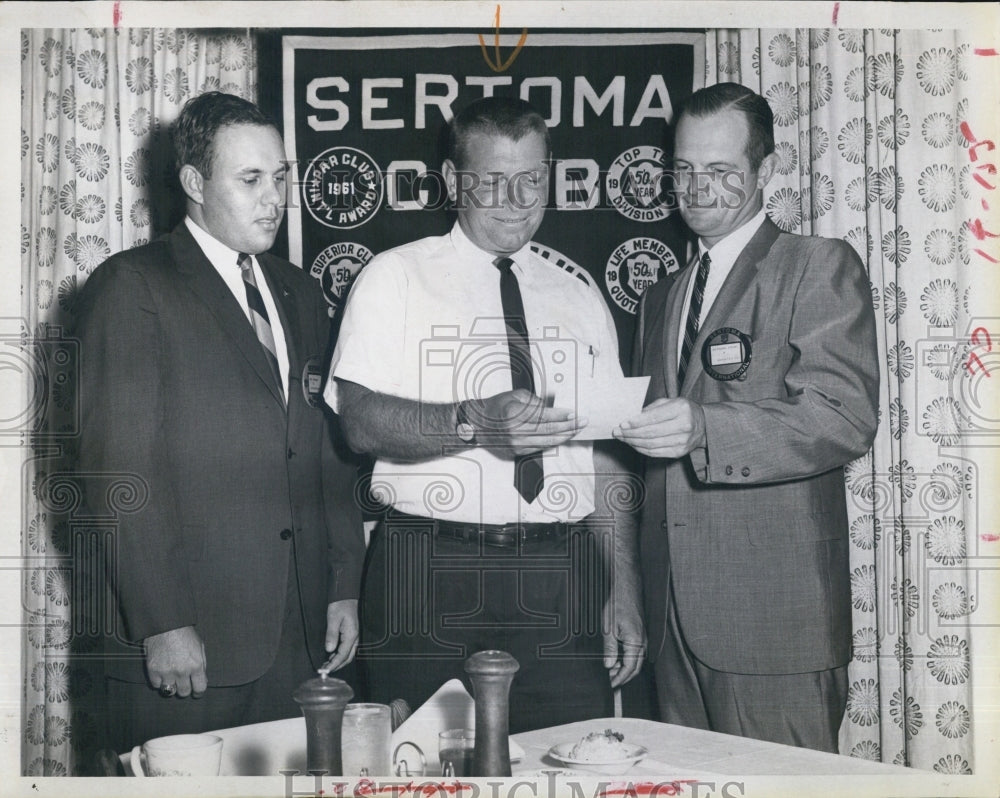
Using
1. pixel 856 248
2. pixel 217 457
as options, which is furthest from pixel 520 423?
pixel 856 248

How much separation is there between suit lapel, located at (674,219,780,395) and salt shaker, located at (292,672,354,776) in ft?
4.10

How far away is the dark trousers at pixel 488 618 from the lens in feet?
9.30

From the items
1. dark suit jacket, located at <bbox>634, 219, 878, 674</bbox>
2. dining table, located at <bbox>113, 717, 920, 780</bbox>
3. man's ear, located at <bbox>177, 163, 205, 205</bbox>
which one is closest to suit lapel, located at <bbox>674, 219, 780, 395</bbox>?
dark suit jacket, located at <bbox>634, 219, 878, 674</bbox>

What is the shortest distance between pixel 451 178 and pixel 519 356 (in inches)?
20.7

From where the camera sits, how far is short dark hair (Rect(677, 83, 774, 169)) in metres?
2.88

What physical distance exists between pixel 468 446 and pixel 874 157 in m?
1.38

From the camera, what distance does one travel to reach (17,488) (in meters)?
2.92

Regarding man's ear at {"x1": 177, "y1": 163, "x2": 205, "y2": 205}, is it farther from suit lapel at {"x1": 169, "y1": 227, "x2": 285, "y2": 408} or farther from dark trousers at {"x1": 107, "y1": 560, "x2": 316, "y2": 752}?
dark trousers at {"x1": 107, "y1": 560, "x2": 316, "y2": 752}

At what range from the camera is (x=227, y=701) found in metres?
2.79

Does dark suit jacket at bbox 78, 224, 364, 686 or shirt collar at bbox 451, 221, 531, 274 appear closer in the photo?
dark suit jacket at bbox 78, 224, 364, 686

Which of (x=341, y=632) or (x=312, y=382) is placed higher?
(x=312, y=382)

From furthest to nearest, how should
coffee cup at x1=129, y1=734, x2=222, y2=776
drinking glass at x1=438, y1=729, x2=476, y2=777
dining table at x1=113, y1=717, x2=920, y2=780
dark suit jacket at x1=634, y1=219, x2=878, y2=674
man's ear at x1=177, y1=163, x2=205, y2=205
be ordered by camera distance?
1. man's ear at x1=177, y1=163, x2=205, y2=205
2. dark suit jacket at x1=634, y1=219, x2=878, y2=674
3. dining table at x1=113, y1=717, x2=920, y2=780
4. drinking glass at x1=438, y1=729, x2=476, y2=777
5. coffee cup at x1=129, y1=734, x2=222, y2=776

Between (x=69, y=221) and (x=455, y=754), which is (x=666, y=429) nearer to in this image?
(x=455, y=754)

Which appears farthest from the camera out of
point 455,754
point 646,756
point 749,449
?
point 749,449
